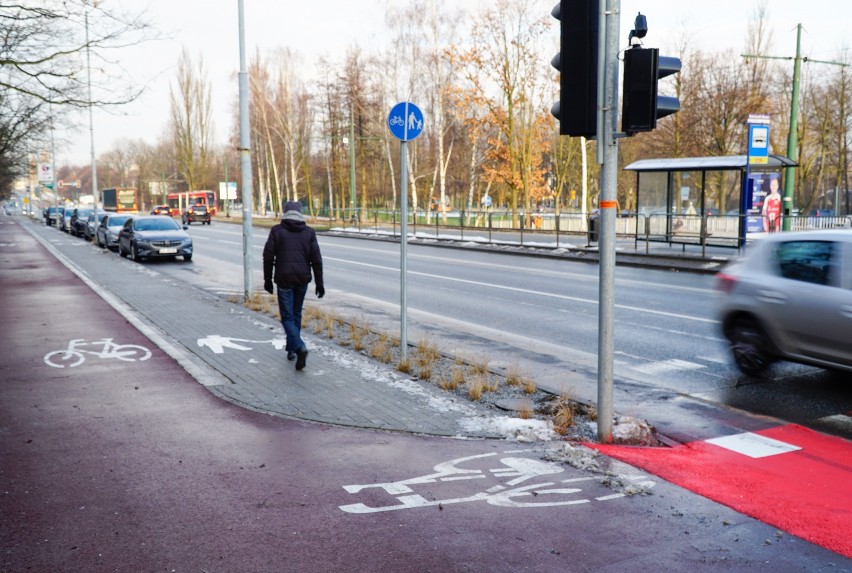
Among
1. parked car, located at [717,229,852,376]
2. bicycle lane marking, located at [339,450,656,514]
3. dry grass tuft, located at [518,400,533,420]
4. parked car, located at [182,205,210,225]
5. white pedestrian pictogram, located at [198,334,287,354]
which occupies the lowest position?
bicycle lane marking, located at [339,450,656,514]

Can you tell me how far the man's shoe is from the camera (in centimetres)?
862

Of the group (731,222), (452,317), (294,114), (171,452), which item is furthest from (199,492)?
(294,114)

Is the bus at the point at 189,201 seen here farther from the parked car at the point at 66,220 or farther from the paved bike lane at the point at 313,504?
the paved bike lane at the point at 313,504

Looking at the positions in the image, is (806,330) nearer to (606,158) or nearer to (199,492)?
(606,158)

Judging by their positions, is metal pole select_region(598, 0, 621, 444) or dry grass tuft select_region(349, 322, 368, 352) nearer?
metal pole select_region(598, 0, 621, 444)

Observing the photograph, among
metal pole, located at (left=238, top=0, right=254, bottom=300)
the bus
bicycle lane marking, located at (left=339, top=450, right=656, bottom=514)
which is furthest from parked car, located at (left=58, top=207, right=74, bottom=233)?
bicycle lane marking, located at (left=339, top=450, right=656, bottom=514)

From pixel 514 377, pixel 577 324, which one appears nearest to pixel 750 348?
pixel 514 377

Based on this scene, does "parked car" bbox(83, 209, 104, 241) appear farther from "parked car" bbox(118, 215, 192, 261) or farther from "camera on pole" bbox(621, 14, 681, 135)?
"camera on pole" bbox(621, 14, 681, 135)

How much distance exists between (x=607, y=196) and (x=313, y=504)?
319 centimetres

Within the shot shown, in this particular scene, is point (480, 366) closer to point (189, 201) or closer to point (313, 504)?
point (313, 504)

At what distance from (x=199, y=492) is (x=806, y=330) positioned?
604 cm

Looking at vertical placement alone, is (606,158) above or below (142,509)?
above

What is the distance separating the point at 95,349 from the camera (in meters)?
10.0

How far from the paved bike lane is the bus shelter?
18408 mm
